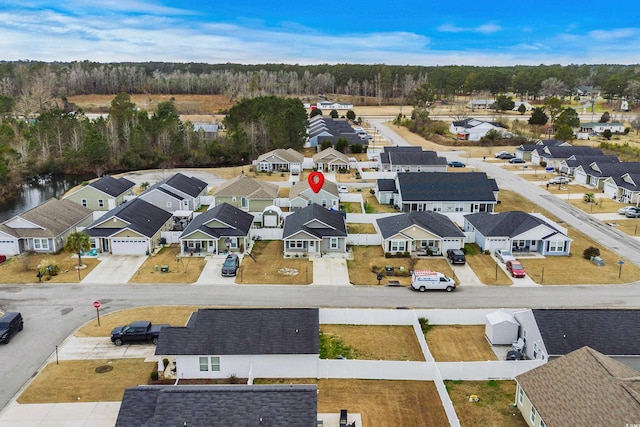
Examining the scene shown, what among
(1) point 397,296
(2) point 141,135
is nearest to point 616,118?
(2) point 141,135

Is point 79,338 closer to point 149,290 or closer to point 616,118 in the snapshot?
point 149,290

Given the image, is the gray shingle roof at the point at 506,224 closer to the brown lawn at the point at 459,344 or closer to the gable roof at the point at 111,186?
the brown lawn at the point at 459,344

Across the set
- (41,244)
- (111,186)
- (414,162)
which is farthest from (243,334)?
(414,162)

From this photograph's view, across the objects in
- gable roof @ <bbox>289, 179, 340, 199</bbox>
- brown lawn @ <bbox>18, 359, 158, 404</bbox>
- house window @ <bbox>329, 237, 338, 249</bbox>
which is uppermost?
gable roof @ <bbox>289, 179, 340, 199</bbox>

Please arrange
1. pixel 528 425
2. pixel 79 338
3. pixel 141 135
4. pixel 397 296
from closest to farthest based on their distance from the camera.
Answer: pixel 528 425
pixel 79 338
pixel 397 296
pixel 141 135

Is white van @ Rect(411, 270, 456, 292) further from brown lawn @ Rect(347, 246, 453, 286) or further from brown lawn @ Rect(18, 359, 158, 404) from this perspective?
brown lawn @ Rect(18, 359, 158, 404)

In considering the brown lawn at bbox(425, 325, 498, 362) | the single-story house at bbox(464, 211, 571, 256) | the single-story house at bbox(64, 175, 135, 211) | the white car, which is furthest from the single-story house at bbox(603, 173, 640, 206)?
the single-story house at bbox(64, 175, 135, 211)

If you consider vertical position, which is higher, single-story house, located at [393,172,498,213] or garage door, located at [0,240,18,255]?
single-story house, located at [393,172,498,213]
